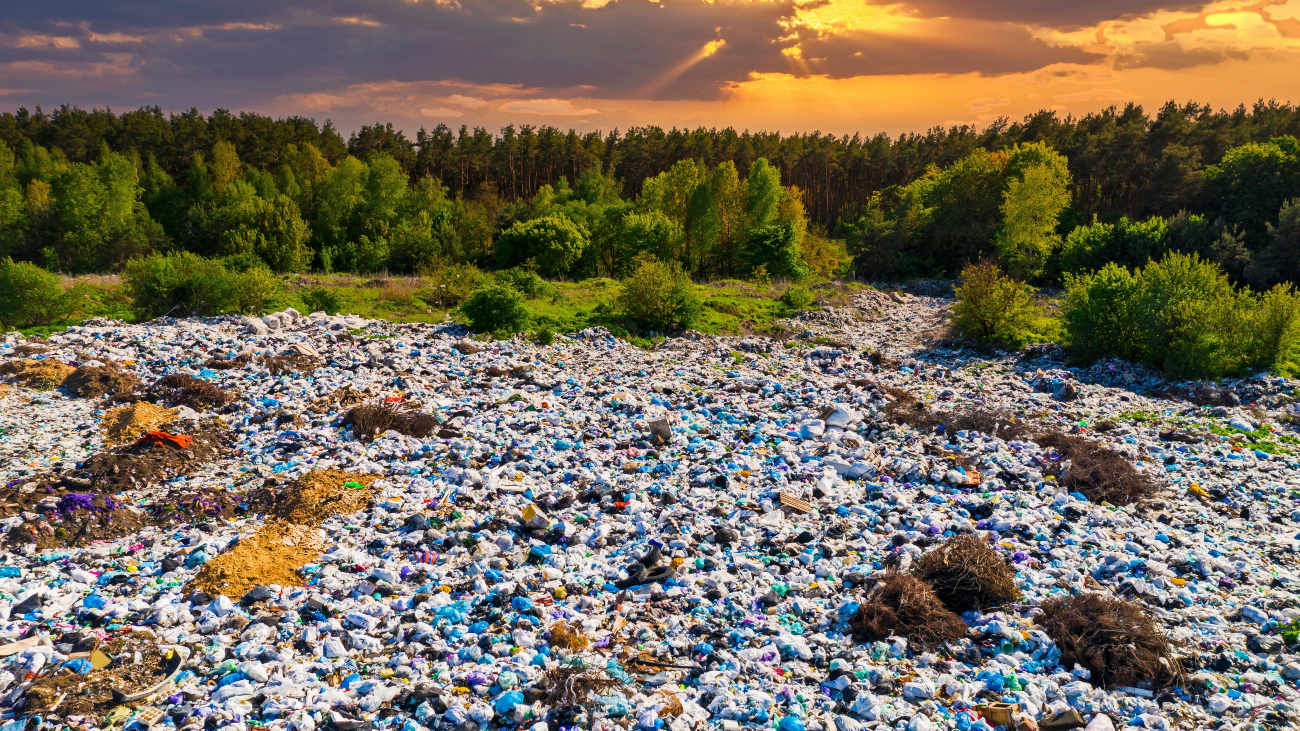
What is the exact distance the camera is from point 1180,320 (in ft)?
53.4

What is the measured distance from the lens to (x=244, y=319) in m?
16.4

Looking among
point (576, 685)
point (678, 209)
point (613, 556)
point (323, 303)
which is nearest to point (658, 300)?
point (323, 303)

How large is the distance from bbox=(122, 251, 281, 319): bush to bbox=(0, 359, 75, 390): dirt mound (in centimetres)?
620

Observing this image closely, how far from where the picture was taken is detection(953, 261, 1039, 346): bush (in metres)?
20.4

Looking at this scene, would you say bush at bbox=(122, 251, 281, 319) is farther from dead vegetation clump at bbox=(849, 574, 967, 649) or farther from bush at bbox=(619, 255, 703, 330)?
dead vegetation clump at bbox=(849, 574, 967, 649)

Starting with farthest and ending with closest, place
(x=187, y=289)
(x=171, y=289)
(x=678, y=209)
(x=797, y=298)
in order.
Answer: (x=678, y=209), (x=797, y=298), (x=187, y=289), (x=171, y=289)

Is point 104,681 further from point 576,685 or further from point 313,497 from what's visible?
point 576,685

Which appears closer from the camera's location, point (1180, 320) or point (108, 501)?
point (108, 501)

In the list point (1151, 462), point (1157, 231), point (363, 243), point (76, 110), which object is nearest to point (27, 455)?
point (1151, 462)

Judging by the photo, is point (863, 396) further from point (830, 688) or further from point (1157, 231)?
point (1157, 231)

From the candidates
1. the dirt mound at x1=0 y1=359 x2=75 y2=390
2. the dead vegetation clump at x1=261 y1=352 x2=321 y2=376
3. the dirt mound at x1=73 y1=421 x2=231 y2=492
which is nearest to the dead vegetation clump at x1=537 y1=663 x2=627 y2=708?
the dirt mound at x1=73 y1=421 x2=231 y2=492

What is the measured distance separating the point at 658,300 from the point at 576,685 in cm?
1615

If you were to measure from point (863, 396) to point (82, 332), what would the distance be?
17273mm

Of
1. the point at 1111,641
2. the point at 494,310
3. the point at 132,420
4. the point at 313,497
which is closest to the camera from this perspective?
the point at 1111,641
